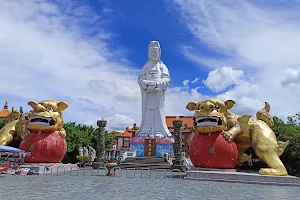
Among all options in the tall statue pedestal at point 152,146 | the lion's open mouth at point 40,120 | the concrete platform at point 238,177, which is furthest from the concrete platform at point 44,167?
the tall statue pedestal at point 152,146

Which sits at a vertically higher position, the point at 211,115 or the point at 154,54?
the point at 154,54

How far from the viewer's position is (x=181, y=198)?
9008mm

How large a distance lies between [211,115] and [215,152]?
1.83m

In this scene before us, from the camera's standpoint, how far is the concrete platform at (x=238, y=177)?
1378cm

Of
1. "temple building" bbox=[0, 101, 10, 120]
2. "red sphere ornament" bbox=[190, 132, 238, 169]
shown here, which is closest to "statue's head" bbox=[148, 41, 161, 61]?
"red sphere ornament" bbox=[190, 132, 238, 169]

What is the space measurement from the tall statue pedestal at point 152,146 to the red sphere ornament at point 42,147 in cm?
1569

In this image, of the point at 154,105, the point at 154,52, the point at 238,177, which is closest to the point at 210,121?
the point at 238,177

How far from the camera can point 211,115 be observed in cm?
1539

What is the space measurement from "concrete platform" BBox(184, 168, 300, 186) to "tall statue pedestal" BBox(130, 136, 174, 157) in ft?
57.2

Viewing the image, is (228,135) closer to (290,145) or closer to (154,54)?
(290,145)

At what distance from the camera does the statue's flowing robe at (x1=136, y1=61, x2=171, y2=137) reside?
112 feet

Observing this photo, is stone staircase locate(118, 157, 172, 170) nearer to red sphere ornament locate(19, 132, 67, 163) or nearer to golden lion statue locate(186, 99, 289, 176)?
red sphere ornament locate(19, 132, 67, 163)

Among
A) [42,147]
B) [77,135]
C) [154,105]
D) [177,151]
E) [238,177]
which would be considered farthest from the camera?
[154,105]

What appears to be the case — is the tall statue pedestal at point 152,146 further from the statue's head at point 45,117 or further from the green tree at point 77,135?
the statue's head at point 45,117
